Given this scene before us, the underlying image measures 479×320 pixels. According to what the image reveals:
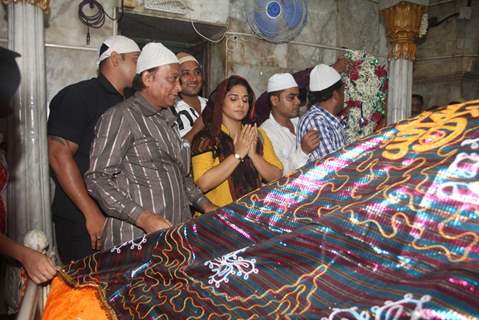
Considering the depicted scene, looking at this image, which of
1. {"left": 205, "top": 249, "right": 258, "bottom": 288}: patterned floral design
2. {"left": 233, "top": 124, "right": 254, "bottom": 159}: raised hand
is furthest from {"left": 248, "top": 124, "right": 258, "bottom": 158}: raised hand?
{"left": 205, "top": 249, "right": 258, "bottom": 288}: patterned floral design

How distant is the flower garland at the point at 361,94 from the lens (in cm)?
482

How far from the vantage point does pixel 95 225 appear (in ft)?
8.49

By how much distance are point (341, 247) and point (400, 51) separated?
19.1ft

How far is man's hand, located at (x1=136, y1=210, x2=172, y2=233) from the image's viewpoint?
1.97 metres

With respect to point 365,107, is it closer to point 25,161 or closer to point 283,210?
point 25,161

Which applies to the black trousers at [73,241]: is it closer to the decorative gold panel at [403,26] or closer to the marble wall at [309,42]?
the marble wall at [309,42]

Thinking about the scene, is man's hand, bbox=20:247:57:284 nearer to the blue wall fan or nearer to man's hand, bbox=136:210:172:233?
man's hand, bbox=136:210:172:233

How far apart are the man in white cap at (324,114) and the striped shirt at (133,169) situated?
1226mm

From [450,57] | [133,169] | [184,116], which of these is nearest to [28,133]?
[184,116]

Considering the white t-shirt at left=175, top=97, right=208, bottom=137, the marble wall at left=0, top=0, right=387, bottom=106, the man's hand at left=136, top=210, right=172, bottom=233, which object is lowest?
the man's hand at left=136, top=210, right=172, bottom=233

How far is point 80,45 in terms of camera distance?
4.53m

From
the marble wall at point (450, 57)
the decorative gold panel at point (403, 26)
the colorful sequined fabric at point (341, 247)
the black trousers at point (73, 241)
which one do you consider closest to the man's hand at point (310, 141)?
the black trousers at point (73, 241)

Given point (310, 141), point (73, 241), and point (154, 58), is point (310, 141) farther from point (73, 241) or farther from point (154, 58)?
point (73, 241)

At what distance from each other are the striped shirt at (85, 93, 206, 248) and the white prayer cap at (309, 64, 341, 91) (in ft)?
5.21
